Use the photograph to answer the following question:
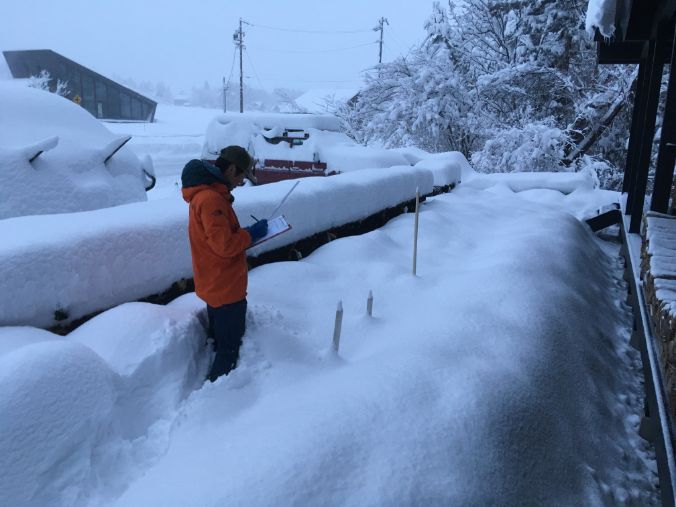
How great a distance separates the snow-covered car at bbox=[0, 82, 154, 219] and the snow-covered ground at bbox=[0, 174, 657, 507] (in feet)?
6.23

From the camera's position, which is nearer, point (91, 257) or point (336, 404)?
point (336, 404)

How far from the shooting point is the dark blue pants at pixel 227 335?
2.89m

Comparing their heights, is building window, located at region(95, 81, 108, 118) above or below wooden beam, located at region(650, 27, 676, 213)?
above

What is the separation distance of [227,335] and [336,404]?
0.84 meters

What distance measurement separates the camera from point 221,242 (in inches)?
108

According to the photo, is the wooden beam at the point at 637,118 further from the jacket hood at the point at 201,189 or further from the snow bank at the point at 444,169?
the jacket hood at the point at 201,189

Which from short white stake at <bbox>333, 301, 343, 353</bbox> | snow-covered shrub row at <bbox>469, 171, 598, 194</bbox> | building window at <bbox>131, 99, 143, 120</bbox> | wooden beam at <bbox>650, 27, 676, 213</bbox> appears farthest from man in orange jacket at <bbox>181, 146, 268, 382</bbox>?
building window at <bbox>131, 99, 143, 120</bbox>

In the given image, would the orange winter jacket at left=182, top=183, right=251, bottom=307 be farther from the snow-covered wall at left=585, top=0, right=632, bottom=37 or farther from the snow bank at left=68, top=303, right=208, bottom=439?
the snow-covered wall at left=585, top=0, right=632, bottom=37

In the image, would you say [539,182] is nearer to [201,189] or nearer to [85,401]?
[201,189]

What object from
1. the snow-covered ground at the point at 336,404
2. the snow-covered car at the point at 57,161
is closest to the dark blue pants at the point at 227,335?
the snow-covered ground at the point at 336,404

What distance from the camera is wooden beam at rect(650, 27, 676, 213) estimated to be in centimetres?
520

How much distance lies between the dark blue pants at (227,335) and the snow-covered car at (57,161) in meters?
2.44

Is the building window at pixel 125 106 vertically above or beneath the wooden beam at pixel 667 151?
above

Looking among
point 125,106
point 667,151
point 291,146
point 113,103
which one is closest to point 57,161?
point 291,146
